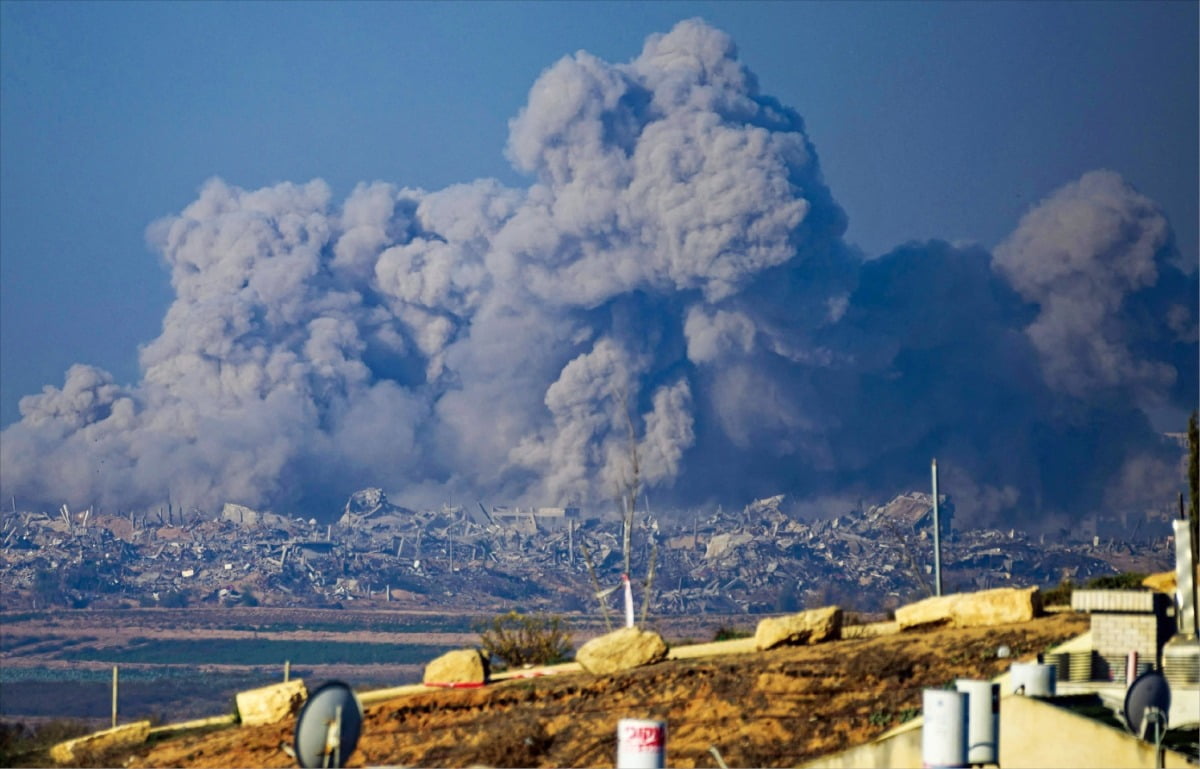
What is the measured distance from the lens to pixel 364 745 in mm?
19781

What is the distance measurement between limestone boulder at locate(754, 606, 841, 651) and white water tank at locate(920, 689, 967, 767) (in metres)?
13.2

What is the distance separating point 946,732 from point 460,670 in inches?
570

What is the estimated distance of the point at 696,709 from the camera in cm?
1828

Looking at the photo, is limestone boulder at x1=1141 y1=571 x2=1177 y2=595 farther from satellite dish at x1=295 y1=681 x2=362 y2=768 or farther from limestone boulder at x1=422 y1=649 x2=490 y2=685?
satellite dish at x1=295 y1=681 x2=362 y2=768

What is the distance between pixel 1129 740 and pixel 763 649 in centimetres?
1040

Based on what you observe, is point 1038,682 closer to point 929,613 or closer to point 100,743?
point 929,613

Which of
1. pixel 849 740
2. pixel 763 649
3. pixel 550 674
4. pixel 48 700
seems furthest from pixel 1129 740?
pixel 48 700

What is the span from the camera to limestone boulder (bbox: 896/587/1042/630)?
2109 centimetres

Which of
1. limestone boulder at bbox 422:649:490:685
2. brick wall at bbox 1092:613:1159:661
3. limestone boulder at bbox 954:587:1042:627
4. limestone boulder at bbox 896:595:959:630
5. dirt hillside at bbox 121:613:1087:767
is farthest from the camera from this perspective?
limestone boulder at bbox 422:649:490:685

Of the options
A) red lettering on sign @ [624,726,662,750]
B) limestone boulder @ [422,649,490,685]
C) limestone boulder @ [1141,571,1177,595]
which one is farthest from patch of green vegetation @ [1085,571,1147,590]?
red lettering on sign @ [624,726,662,750]

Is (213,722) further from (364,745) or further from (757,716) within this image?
(757,716)

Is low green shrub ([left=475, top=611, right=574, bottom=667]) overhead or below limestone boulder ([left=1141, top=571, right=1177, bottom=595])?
below

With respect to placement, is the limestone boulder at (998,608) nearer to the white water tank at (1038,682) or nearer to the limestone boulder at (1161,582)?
the limestone boulder at (1161,582)

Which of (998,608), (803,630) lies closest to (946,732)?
(998,608)
